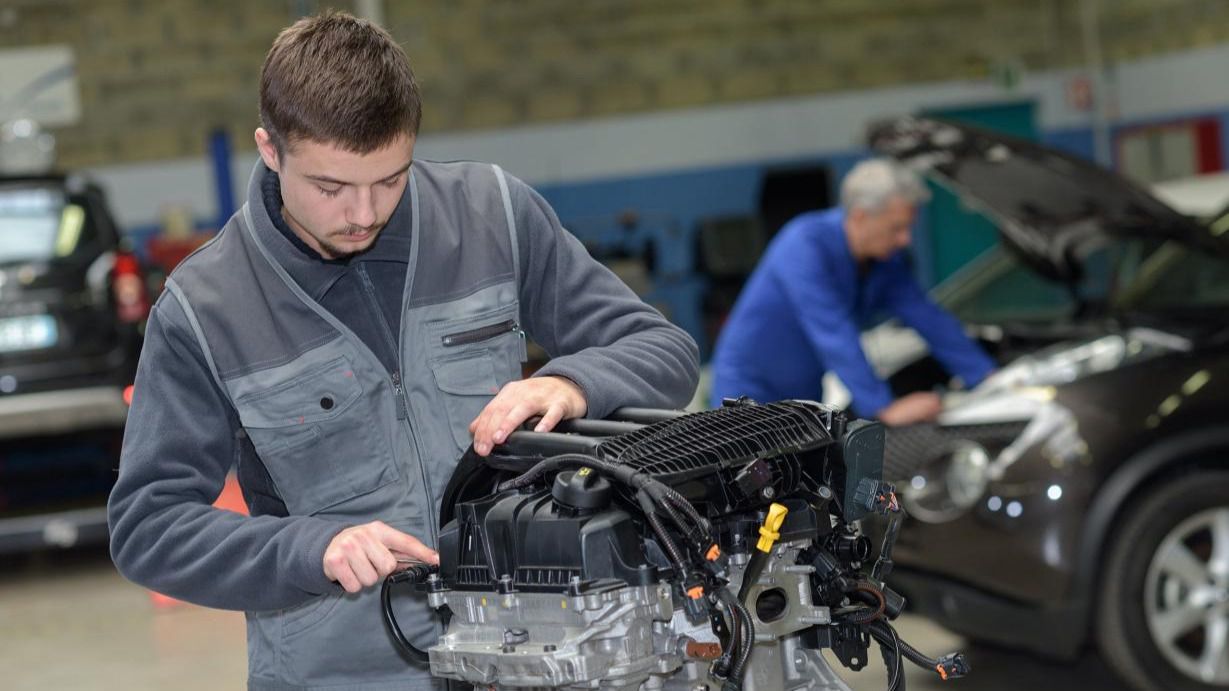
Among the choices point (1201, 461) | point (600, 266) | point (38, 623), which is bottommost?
point (38, 623)

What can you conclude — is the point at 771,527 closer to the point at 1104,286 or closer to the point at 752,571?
the point at 752,571

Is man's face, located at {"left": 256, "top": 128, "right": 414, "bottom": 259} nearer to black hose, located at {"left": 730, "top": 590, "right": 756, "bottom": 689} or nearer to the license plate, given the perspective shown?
black hose, located at {"left": 730, "top": 590, "right": 756, "bottom": 689}

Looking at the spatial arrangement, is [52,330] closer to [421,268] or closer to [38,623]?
[38,623]

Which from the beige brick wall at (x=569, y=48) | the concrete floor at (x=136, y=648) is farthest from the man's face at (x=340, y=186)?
the beige brick wall at (x=569, y=48)

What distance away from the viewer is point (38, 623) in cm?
621

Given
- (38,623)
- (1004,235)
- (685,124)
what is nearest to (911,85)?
(685,124)

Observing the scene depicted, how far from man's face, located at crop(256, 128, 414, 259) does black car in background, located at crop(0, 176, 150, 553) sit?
16.7ft

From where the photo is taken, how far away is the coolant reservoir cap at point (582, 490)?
1.46m

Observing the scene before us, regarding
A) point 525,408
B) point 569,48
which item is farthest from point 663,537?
point 569,48

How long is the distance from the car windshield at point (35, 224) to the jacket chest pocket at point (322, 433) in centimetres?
552

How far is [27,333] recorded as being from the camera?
6723 millimetres

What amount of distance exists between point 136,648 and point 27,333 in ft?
5.97

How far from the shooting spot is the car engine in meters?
1.45

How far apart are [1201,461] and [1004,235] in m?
1.41
